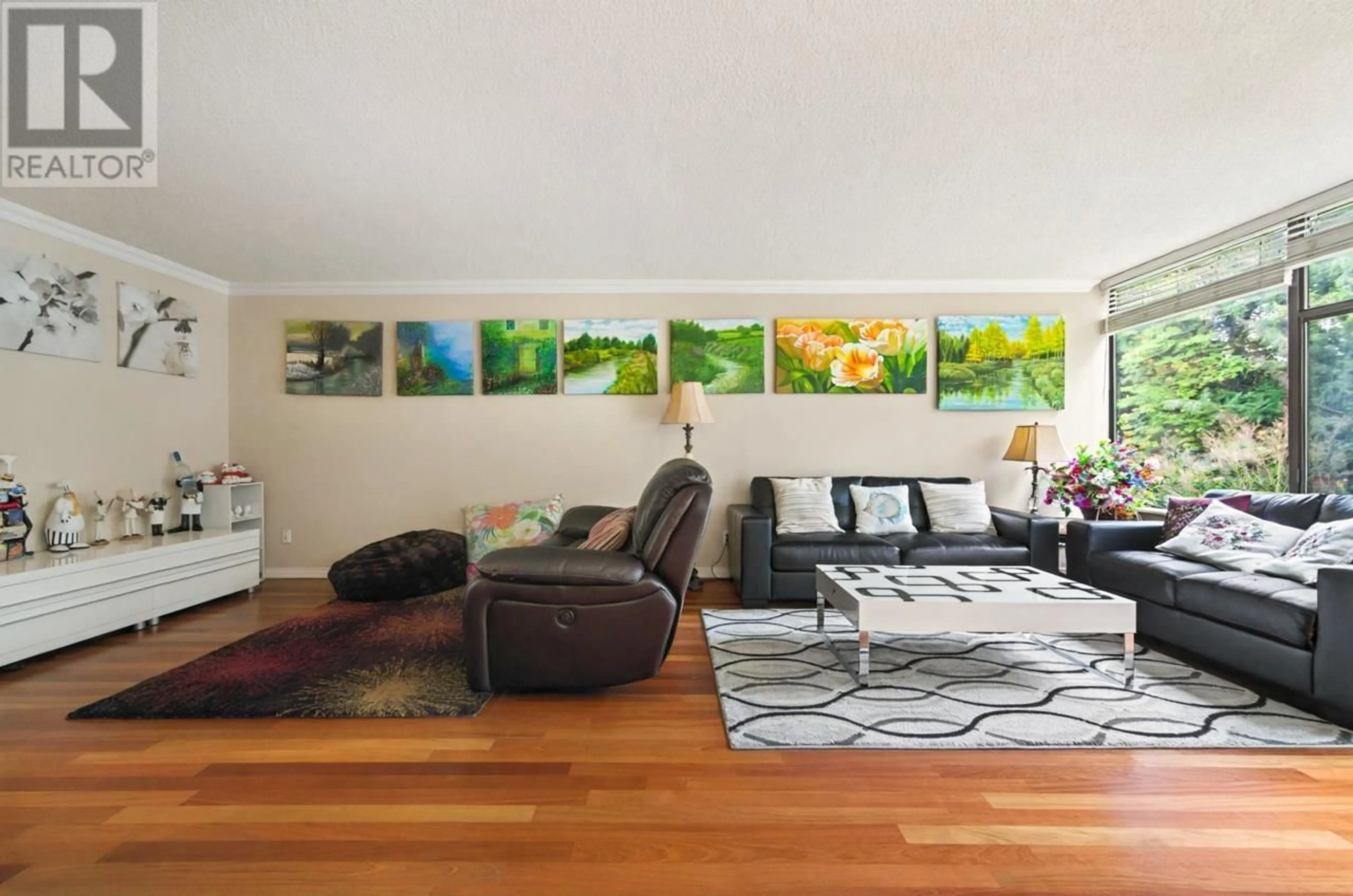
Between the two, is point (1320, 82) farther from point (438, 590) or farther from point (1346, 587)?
point (438, 590)

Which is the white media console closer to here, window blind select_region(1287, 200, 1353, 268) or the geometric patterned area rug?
the geometric patterned area rug

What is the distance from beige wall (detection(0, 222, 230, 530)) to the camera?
12.1 ft

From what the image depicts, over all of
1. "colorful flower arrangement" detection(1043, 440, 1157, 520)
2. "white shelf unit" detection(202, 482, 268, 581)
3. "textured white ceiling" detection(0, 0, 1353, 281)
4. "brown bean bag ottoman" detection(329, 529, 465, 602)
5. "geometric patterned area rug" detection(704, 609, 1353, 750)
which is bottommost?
"geometric patterned area rug" detection(704, 609, 1353, 750)

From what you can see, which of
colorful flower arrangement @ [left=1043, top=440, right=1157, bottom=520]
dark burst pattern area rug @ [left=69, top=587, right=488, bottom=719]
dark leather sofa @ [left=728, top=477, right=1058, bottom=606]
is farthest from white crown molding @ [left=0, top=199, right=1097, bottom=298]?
dark burst pattern area rug @ [left=69, top=587, right=488, bottom=719]

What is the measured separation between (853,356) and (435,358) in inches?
138

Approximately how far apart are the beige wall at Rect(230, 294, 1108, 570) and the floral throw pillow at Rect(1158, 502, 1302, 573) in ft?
5.58

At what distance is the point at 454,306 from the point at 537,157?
2551mm

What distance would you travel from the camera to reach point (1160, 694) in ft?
9.11

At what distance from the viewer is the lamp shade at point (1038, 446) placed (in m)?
4.71

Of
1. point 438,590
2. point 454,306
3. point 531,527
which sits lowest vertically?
point 438,590

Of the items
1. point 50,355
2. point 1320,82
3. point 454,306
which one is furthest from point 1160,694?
point 50,355

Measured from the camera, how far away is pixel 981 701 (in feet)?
8.83

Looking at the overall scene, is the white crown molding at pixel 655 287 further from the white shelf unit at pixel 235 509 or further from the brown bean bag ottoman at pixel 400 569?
the brown bean bag ottoman at pixel 400 569

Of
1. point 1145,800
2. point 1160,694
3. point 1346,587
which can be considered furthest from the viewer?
point 1160,694
